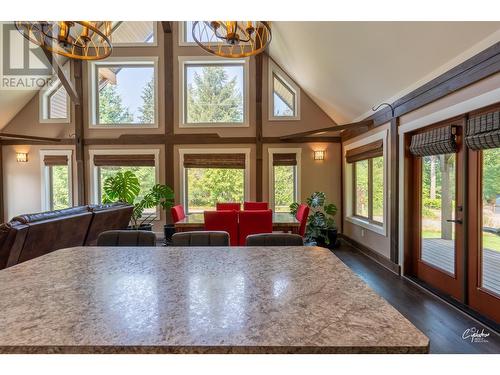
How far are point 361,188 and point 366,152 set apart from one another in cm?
85

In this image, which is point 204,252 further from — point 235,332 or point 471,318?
point 471,318

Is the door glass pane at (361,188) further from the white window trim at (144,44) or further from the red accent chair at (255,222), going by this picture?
the white window trim at (144,44)

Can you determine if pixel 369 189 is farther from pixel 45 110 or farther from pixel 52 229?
pixel 45 110

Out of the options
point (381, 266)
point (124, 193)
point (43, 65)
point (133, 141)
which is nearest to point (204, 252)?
point (381, 266)

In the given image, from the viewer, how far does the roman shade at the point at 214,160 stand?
6.22 meters

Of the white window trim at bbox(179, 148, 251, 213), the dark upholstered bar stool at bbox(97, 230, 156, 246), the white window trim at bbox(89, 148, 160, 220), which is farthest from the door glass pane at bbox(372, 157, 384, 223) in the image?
the white window trim at bbox(89, 148, 160, 220)

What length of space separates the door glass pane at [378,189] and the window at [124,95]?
4813 mm

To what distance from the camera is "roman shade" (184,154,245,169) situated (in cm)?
622

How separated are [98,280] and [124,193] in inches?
170

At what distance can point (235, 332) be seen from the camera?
2.73ft

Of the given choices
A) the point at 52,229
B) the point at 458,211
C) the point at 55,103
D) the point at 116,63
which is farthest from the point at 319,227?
the point at 55,103

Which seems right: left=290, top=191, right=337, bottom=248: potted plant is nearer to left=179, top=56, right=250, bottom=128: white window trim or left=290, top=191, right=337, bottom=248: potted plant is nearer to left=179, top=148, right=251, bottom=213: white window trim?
left=179, top=148, right=251, bottom=213: white window trim

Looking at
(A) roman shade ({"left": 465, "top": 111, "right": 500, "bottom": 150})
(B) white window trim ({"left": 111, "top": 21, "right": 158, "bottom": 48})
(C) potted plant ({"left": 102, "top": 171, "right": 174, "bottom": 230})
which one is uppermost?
(B) white window trim ({"left": 111, "top": 21, "right": 158, "bottom": 48})

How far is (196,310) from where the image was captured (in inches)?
38.3
